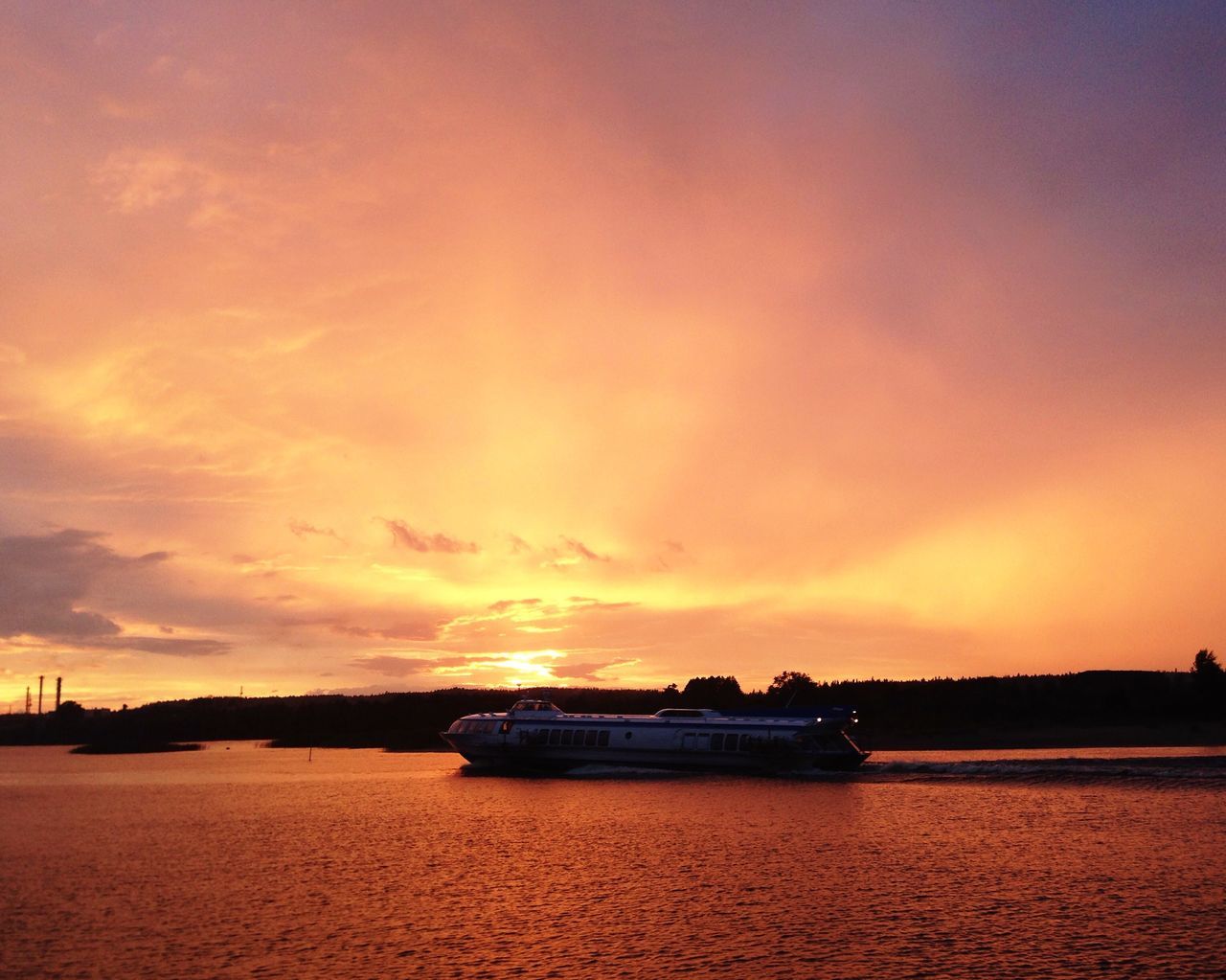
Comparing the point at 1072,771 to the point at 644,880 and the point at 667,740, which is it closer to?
the point at 667,740

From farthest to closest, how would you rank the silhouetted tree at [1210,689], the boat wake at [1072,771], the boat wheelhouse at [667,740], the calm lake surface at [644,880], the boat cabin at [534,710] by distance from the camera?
the silhouetted tree at [1210,689], the boat cabin at [534,710], the boat wheelhouse at [667,740], the boat wake at [1072,771], the calm lake surface at [644,880]

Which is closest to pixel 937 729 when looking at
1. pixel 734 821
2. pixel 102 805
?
pixel 734 821

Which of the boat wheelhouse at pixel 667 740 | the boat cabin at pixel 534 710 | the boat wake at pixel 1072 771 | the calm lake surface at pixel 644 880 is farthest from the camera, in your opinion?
the boat cabin at pixel 534 710

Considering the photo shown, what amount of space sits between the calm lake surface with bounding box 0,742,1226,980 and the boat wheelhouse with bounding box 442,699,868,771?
9038mm

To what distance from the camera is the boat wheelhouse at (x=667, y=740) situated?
9144 centimetres

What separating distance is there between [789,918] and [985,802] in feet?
113

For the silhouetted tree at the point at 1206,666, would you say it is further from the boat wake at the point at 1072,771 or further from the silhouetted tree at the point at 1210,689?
the boat wake at the point at 1072,771

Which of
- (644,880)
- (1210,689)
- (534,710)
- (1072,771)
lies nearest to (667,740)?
(534,710)

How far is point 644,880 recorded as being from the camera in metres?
44.1

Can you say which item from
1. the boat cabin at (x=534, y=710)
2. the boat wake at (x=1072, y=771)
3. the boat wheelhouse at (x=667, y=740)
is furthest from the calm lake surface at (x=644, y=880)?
the boat cabin at (x=534, y=710)

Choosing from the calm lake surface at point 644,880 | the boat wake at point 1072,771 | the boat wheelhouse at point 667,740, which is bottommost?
the calm lake surface at point 644,880

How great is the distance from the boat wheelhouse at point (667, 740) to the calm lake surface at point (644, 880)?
29.7ft

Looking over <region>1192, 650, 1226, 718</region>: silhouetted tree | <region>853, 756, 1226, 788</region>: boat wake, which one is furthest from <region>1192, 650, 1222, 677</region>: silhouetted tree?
<region>853, 756, 1226, 788</region>: boat wake

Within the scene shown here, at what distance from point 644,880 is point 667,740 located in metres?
52.6
